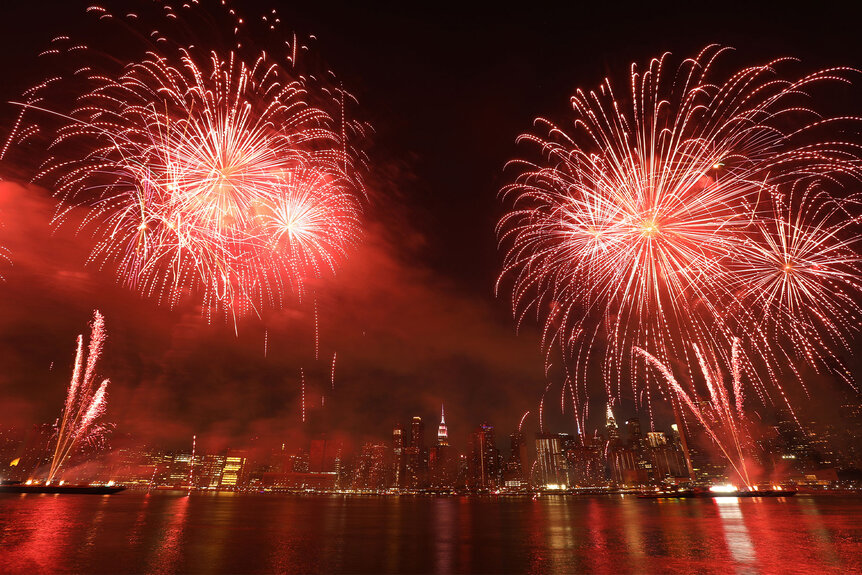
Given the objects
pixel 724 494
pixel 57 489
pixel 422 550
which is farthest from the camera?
pixel 724 494

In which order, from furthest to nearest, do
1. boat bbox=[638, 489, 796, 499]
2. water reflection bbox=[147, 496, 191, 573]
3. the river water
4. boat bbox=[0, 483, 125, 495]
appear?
boat bbox=[0, 483, 125, 495]
boat bbox=[638, 489, 796, 499]
the river water
water reflection bbox=[147, 496, 191, 573]

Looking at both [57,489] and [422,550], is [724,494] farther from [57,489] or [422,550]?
[57,489]

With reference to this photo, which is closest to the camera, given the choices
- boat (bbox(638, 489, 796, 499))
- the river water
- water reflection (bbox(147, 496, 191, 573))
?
water reflection (bbox(147, 496, 191, 573))

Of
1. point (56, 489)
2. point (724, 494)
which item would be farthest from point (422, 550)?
point (56, 489)

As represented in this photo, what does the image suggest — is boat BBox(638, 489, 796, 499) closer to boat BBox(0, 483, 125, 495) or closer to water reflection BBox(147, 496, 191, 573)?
water reflection BBox(147, 496, 191, 573)

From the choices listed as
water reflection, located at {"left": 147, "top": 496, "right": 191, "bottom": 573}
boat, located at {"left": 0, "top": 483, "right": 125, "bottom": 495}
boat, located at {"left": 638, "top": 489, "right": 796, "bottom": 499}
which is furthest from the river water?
boat, located at {"left": 0, "top": 483, "right": 125, "bottom": 495}

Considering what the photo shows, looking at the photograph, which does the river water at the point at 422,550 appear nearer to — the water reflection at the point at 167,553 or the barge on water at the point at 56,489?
the water reflection at the point at 167,553

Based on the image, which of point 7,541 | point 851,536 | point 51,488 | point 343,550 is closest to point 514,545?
point 343,550

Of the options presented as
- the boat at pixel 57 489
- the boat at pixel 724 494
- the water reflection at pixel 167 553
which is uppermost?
the boat at pixel 724 494

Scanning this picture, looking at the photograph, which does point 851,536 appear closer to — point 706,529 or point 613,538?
point 706,529

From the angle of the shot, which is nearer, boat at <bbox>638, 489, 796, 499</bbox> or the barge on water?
boat at <bbox>638, 489, 796, 499</bbox>

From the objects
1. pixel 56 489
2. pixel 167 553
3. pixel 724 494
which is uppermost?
pixel 724 494

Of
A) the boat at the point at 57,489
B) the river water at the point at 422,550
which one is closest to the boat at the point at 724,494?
the river water at the point at 422,550
